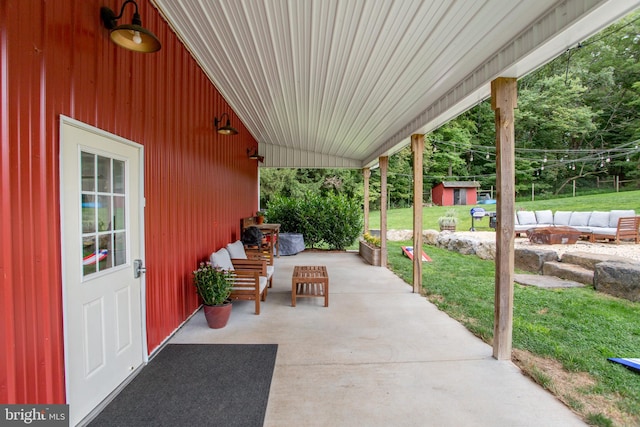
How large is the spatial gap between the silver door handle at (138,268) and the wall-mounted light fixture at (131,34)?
1.61m

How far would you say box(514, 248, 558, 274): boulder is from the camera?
20.1 feet

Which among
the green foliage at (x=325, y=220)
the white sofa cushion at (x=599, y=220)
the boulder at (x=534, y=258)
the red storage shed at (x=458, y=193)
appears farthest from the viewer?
the red storage shed at (x=458, y=193)

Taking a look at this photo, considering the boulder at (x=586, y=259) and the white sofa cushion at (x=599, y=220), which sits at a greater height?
the white sofa cushion at (x=599, y=220)

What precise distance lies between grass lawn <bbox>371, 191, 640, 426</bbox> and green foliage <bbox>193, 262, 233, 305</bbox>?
2854 mm

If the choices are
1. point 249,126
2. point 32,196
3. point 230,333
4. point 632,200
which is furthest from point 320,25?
point 632,200

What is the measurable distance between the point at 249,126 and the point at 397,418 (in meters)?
6.31

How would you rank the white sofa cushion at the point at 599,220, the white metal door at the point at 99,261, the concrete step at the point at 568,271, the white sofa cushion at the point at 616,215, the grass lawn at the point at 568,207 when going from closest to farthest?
the white metal door at the point at 99,261
the concrete step at the point at 568,271
the white sofa cushion at the point at 616,215
the white sofa cushion at the point at 599,220
the grass lawn at the point at 568,207

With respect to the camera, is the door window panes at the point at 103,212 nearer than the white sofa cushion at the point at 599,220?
Yes

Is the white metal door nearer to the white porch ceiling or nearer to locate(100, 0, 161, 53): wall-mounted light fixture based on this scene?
locate(100, 0, 161, 53): wall-mounted light fixture

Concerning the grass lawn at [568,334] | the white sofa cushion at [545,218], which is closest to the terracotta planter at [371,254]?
the grass lawn at [568,334]

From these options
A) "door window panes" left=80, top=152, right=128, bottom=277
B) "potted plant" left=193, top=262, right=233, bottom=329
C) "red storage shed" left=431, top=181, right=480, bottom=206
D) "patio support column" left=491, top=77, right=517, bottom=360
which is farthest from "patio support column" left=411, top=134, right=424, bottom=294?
"red storage shed" left=431, top=181, right=480, bottom=206

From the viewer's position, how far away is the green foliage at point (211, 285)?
11.1 ft

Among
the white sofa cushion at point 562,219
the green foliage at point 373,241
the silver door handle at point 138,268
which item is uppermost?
the white sofa cushion at point 562,219

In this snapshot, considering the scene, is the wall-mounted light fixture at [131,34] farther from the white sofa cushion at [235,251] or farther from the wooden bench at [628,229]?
the wooden bench at [628,229]
